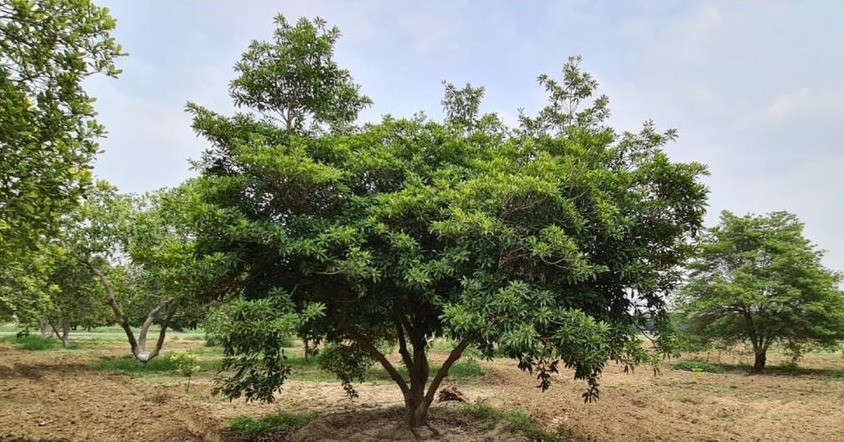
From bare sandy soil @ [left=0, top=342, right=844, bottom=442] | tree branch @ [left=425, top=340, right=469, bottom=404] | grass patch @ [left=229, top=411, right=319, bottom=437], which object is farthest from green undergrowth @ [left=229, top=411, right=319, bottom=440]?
tree branch @ [left=425, top=340, right=469, bottom=404]

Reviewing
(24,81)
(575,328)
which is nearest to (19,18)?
(24,81)

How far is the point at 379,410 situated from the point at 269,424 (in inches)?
110

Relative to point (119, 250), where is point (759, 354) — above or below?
below

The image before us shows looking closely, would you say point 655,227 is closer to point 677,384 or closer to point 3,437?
point 3,437

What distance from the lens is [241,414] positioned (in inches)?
439

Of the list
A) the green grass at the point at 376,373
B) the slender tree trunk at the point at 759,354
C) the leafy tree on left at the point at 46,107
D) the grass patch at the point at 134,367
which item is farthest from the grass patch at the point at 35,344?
the slender tree trunk at the point at 759,354

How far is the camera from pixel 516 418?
1068cm

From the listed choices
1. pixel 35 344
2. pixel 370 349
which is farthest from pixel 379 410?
pixel 35 344

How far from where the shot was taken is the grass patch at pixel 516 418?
9.31 meters

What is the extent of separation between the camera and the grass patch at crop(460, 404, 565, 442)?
931 cm

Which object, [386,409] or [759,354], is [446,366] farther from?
[759,354]

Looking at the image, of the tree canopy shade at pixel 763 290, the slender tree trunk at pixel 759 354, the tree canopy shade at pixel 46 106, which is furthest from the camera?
the slender tree trunk at pixel 759 354

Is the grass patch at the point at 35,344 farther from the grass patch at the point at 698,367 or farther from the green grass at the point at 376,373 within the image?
the grass patch at the point at 698,367

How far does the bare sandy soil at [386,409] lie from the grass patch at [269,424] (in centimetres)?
32
